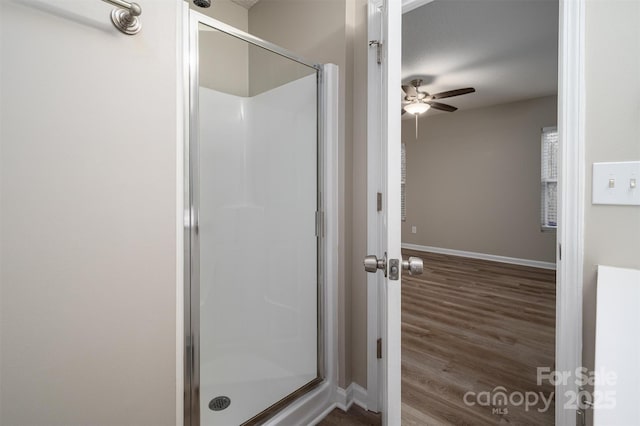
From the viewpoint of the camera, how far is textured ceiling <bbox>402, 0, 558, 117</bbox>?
7.42ft

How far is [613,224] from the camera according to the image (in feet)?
3.20

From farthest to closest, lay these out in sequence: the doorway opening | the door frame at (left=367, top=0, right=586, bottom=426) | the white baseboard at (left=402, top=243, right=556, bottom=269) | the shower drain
Result: the white baseboard at (left=402, top=243, right=556, bottom=269), the doorway opening, the shower drain, the door frame at (left=367, top=0, right=586, bottom=426)

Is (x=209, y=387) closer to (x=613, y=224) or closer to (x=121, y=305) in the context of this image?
(x=121, y=305)

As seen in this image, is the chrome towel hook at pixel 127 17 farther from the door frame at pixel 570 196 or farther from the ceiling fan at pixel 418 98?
the ceiling fan at pixel 418 98

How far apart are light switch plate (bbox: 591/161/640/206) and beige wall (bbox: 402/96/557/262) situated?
4.00 metres

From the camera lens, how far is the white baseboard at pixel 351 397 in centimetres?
160

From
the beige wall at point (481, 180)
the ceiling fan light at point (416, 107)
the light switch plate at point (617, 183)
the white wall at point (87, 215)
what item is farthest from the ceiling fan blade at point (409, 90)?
the white wall at point (87, 215)

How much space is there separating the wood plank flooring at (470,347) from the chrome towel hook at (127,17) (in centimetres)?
183

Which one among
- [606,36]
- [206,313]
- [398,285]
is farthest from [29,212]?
[606,36]

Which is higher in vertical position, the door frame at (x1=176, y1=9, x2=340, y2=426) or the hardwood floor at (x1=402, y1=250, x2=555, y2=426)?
the door frame at (x1=176, y1=9, x2=340, y2=426)

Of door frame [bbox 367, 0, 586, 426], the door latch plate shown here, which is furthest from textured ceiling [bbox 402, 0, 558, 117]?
the door latch plate

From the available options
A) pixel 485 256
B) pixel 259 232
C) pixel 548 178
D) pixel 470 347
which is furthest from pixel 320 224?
pixel 485 256

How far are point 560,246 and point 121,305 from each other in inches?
58.5

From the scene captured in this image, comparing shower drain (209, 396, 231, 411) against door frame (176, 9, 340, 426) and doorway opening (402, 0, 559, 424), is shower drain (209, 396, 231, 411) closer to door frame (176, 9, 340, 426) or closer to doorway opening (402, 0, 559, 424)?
door frame (176, 9, 340, 426)
